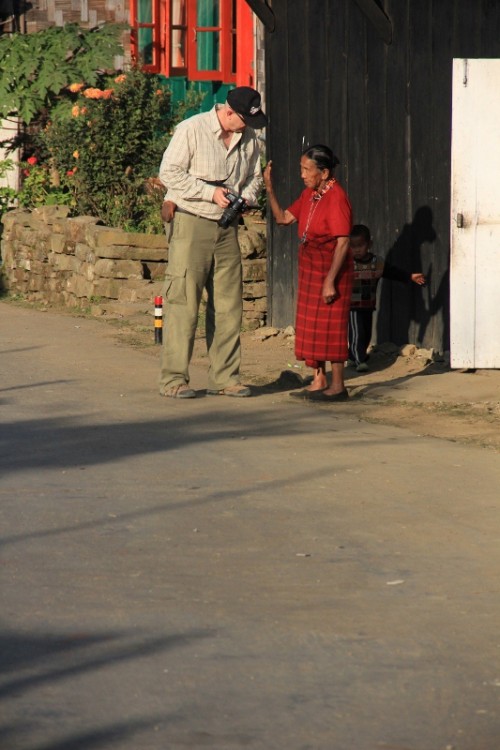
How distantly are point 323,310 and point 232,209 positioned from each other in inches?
35.3

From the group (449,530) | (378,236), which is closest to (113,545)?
(449,530)

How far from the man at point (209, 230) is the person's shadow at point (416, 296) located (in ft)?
7.43

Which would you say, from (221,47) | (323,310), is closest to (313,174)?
(323,310)

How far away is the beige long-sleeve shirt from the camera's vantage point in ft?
29.9

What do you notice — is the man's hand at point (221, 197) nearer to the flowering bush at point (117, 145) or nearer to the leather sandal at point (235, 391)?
the leather sandal at point (235, 391)

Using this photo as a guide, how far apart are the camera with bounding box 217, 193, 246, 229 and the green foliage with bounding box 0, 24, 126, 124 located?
992cm

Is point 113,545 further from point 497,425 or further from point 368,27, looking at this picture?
point 368,27

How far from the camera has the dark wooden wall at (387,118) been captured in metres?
11.2

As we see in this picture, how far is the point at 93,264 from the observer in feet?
51.8

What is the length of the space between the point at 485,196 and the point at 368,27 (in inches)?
90.1

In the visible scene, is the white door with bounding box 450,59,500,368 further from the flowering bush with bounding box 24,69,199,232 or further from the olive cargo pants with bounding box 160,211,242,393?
the flowering bush with bounding box 24,69,199,232

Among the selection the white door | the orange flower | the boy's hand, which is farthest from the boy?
the orange flower

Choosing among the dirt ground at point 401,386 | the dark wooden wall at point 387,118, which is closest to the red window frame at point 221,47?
the dark wooden wall at point 387,118

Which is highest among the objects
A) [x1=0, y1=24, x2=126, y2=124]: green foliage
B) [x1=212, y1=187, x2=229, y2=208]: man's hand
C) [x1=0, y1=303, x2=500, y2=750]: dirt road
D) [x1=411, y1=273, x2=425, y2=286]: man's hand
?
[x1=0, y1=24, x2=126, y2=124]: green foliage
